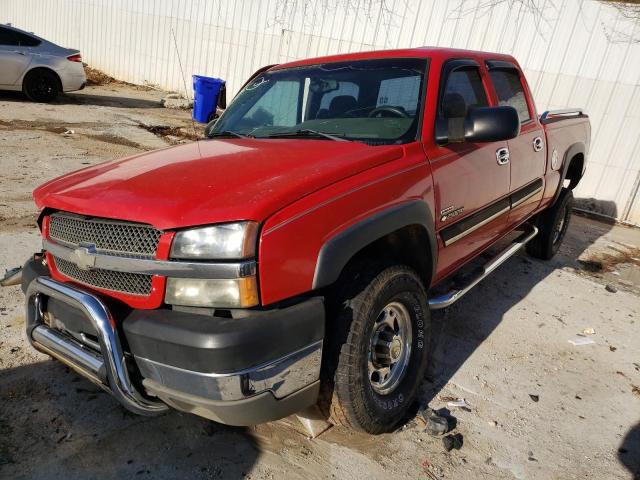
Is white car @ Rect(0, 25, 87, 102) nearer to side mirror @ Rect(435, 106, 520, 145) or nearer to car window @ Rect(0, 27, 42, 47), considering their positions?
car window @ Rect(0, 27, 42, 47)

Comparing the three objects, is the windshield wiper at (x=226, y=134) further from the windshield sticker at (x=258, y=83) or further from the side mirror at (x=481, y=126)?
the side mirror at (x=481, y=126)

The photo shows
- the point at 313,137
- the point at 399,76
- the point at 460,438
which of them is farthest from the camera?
the point at 399,76

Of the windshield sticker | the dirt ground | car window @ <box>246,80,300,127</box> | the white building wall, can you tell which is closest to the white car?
the white building wall

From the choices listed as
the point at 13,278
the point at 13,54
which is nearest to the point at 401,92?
the point at 13,278

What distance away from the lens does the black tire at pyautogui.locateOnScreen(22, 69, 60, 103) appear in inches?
439

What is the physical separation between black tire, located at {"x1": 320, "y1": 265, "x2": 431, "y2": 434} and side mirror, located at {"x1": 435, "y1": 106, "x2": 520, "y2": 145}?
82 cm

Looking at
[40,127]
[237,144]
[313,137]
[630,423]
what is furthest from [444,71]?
[40,127]

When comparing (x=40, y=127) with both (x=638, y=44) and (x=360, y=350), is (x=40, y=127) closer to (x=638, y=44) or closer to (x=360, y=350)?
(x=360, y=350)

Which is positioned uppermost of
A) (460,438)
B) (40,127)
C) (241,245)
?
(241,245)

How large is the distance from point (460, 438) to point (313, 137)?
1.79 m

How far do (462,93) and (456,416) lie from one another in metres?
1.99

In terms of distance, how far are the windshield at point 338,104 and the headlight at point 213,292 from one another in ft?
4.00

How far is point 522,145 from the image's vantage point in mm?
3791

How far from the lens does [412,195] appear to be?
251 centimetres
